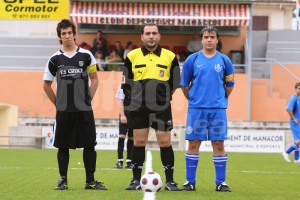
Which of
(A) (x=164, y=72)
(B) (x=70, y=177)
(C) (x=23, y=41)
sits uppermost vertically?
(C) (x=23, y=41)

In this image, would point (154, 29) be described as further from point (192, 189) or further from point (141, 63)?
point (192, 189)

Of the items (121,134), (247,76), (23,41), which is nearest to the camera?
Result: (121,134)

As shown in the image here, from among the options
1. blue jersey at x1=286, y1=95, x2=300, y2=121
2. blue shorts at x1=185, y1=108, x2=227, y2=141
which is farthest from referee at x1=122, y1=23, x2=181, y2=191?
blue jersey at x1=286, y1=95, x2=300, y2=121

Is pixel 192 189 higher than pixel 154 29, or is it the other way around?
pixel 154 29

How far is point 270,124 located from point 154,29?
Result: 17.8m

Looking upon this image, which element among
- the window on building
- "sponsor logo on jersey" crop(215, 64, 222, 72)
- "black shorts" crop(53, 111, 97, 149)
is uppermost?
the window on building

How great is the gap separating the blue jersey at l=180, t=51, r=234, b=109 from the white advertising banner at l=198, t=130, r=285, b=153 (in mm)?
16220

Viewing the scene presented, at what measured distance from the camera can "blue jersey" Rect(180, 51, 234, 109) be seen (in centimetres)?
1105

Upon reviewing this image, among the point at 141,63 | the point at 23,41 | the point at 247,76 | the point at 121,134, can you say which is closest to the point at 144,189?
the point at 141,63

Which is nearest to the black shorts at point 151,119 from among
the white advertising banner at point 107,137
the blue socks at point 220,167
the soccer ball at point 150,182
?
the blue socks at point 220,167

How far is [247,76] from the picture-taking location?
100ft

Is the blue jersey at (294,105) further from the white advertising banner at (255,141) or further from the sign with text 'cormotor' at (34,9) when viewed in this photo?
the sign with text 'cormotor' at (34,9)

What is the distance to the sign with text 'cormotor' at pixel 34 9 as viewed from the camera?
2562 centimetres

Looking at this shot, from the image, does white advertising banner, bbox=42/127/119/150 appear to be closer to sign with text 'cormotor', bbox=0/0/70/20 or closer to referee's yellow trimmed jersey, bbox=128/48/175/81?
sign with text 'cormotor', bbox=0/0/70/20
